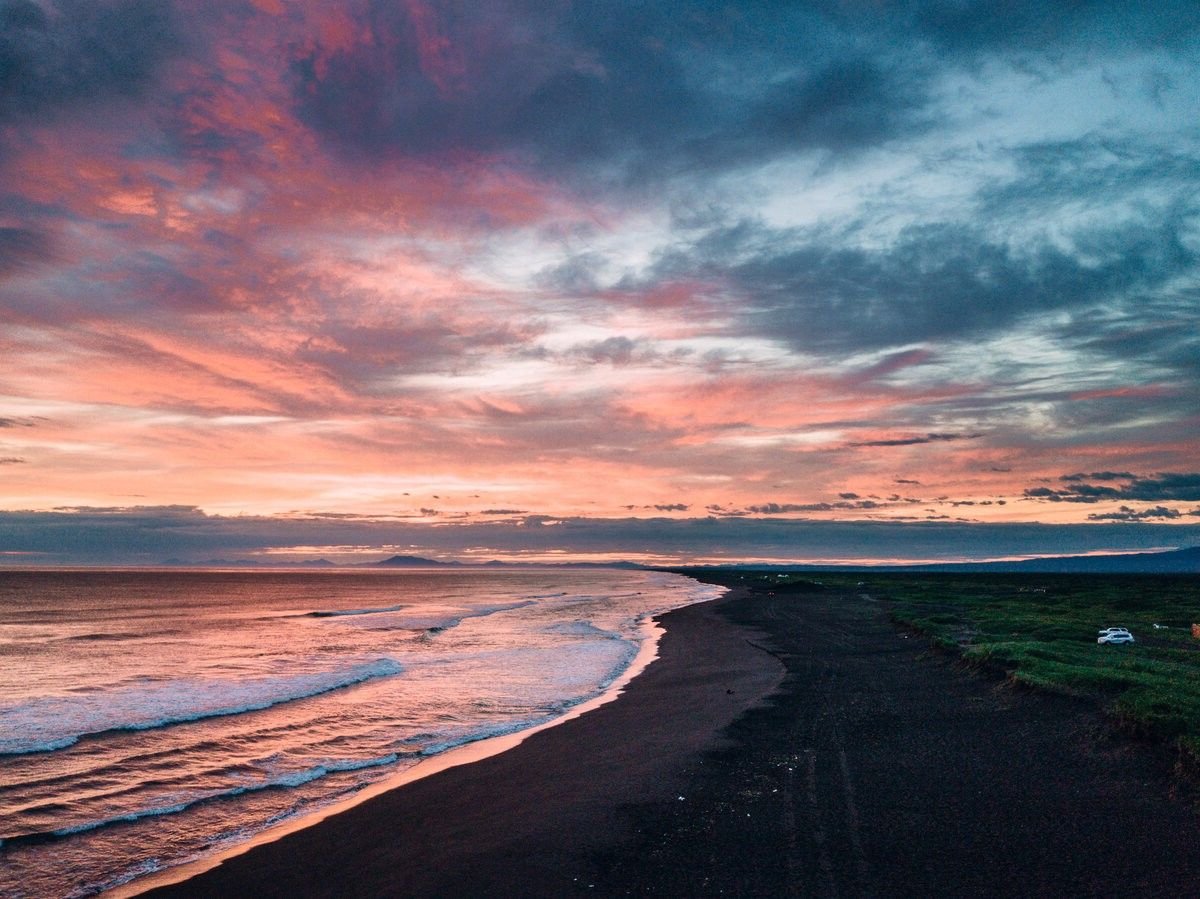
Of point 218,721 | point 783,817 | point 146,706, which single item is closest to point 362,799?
point 783,817

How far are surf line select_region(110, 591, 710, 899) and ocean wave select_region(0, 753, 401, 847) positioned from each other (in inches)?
63.3

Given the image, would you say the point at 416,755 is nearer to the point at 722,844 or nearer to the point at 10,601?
the point at 722,844

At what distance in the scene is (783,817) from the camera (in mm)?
13758

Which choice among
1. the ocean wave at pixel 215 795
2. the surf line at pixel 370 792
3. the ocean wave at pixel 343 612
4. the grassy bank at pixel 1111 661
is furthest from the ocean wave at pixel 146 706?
the ocean wave at pixel 343 612

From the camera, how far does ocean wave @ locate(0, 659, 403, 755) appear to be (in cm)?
2375

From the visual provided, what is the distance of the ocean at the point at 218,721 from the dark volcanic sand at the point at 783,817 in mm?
2715

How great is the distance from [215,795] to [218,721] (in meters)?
9.95

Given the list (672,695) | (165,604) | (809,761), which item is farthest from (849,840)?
(165,604)

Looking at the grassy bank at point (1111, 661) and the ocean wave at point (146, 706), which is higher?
the grassy bank at point (1111, 661)

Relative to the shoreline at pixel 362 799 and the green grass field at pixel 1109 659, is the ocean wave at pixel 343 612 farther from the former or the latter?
the shoreline at pixel 362 799

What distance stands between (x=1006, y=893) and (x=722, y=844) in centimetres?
425

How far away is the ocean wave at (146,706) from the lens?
77.9ft

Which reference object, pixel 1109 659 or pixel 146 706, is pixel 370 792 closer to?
pixel 146 706

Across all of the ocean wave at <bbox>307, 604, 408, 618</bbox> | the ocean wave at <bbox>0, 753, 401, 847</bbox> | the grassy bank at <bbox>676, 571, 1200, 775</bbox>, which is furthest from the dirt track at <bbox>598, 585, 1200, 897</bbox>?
the ocean wave at <bbox>307, 604, 408, 618</bbox>
